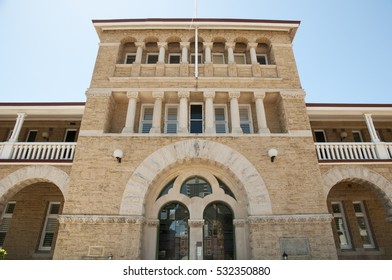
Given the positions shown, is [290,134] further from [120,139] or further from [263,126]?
[120,139]

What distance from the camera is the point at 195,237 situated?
419 inches

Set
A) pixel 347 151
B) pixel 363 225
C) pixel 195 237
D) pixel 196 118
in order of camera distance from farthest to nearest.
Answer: pixel 363 225, pixel 196 118, pixel 347 151, pixel 195 237

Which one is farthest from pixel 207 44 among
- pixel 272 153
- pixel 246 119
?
pixel 272 153

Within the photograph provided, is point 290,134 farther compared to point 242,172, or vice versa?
point 290,134

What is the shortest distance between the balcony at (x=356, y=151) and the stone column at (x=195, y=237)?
6.44 m

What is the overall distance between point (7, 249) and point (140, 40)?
12.8 meters

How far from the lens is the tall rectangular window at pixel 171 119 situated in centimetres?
1288

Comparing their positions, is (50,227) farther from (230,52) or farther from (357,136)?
(357,136)

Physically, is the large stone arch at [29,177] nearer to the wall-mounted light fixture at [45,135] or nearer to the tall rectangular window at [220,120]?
the wall-mounted light fixture at [45,135]

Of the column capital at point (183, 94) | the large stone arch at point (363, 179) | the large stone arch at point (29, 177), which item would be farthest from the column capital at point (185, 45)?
the large stone arch at point (363, 179)

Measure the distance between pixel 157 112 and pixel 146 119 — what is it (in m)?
1.02

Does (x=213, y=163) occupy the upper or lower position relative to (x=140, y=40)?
lower

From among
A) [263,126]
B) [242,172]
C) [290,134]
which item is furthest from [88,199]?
[290,134]

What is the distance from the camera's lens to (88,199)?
33.8 ft
